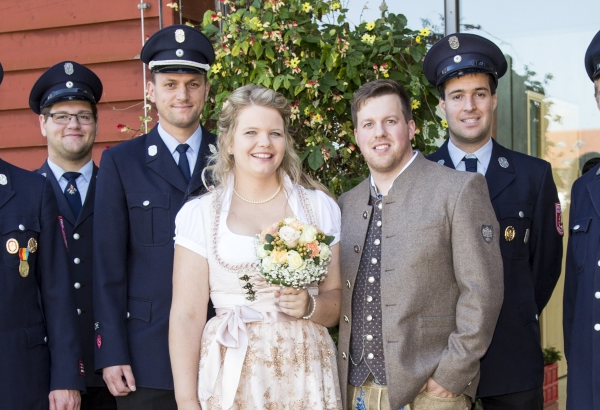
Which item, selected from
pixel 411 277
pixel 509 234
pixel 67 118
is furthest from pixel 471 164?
pixel 67 118

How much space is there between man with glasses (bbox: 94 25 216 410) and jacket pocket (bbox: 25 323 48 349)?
22 cm

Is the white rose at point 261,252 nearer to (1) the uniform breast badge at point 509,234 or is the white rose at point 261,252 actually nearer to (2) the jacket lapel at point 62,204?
(1) the uniform breast badge at point 509,234

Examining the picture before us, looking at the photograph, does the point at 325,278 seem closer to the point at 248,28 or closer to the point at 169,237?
the point at 169,237

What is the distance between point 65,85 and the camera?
422cm

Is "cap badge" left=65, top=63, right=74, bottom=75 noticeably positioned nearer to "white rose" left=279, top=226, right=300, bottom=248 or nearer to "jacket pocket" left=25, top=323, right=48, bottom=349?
"jacket pocket" left=25, top=323, right=48, bottom=349

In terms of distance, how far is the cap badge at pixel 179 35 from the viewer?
3.69 meters

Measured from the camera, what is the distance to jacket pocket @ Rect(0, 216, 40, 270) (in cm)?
316

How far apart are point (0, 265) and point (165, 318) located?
70 centimetres

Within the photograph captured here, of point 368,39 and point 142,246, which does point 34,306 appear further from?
point 368,39

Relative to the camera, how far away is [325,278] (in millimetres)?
3205

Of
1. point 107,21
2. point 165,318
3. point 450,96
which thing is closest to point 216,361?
point 165,318

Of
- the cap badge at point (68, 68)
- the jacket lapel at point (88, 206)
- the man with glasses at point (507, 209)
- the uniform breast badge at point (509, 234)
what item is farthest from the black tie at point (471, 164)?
the cap badge at point (68, 68)

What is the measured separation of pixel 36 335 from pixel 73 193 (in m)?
1.00

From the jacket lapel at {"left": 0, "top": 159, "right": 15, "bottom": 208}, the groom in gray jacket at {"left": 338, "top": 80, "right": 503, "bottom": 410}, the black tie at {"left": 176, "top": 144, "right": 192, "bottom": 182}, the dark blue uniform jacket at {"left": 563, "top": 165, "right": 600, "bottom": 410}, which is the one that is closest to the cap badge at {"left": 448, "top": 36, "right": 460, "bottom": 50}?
the groom in gray jacket at {"left": 338, "top": 80, "right": 503, "bottom": 410}
